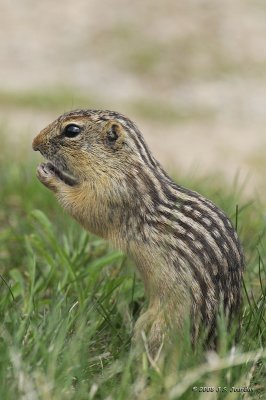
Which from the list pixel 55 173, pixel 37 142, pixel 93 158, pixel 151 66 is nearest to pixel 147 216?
pixel 93 158

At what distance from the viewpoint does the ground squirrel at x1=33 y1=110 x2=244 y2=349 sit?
3715mm

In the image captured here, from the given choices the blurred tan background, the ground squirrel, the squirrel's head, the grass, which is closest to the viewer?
the grass

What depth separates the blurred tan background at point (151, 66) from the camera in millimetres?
12477

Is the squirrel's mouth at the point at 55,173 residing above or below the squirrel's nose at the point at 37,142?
below

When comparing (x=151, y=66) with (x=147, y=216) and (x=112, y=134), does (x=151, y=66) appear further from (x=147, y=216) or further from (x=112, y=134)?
(x=147, y=216)

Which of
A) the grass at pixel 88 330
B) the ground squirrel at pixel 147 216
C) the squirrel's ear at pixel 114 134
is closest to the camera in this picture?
the grass at pixel 88 330

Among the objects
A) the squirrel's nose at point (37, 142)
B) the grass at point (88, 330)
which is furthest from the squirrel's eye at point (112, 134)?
the grass at point (88, 330)

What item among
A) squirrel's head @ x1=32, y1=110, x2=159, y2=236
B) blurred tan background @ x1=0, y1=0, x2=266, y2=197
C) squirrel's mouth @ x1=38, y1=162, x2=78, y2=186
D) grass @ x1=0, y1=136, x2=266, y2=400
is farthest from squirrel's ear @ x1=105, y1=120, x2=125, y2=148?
blurred tan background @ x1=0, y1=0, x2=266, y2=197

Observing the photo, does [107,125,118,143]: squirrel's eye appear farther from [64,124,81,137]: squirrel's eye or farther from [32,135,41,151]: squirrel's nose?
[32,135,41,151]: squirrel's nose

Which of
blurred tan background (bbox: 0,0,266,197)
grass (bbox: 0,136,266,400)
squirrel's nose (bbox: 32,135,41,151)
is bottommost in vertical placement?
grass (bbox: 0,136,266,400)

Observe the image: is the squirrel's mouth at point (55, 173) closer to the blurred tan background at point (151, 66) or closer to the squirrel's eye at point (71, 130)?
the squirrel's eye at point (71, 130)

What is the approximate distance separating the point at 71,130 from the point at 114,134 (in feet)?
0.73

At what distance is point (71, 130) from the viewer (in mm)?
4297

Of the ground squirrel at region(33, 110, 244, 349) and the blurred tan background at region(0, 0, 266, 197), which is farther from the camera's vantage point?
the blurred tan background at region(0, 0, 266, 197)
